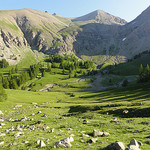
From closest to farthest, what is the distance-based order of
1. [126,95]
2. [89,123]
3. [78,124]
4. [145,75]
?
[78,124] < [89,123] < [126,95] < [145,75]

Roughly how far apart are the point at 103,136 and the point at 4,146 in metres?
9.36

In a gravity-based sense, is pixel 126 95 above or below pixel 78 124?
below

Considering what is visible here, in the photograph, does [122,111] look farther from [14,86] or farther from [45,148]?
[14,86]

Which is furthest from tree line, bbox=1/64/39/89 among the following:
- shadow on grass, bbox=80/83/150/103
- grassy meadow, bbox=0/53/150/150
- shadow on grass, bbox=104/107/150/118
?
shadow on grass, bbox=104/107/150/118

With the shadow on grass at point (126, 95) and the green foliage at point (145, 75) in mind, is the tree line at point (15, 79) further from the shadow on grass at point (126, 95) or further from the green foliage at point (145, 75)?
the green foliage at point (145, 75)

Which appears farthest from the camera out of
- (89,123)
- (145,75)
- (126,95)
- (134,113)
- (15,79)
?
(15,79)

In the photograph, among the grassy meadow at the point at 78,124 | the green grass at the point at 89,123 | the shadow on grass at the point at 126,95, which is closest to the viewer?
the grassy meadow at the point at 78,124

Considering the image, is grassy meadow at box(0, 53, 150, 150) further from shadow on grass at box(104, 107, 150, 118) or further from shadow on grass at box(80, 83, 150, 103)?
shadow on grass at box(80, 83, 150, 103)

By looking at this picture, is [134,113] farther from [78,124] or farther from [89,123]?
[78,124]

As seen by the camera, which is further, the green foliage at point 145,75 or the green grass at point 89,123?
the green foliage at point 145,75

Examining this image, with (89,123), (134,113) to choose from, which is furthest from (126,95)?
(89,123)

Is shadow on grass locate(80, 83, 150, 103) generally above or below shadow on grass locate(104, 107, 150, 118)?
below

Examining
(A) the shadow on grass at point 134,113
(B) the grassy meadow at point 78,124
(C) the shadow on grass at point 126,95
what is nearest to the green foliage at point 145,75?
(C) the shadow on grass at point 126,95

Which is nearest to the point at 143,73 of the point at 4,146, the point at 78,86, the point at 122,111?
the point at 78,86
